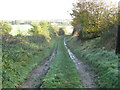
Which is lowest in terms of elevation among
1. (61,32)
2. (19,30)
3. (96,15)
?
(61,32)

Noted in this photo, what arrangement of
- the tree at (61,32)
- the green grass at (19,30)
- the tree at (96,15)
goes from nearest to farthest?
the tree at (96,15)
the green grass at (19,30)
the tree at (61,32)

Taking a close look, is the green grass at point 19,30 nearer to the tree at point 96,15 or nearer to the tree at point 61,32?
the tree at point 96,15

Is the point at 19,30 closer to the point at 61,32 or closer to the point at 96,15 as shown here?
Answer: the point at 96,15

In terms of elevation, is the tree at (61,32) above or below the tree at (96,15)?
below

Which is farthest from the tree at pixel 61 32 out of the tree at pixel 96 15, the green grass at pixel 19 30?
the tree at pixel 96 15

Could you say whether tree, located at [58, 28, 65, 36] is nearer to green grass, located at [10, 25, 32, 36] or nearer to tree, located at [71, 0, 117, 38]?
green grass, located at [10, 25, 32, 36]

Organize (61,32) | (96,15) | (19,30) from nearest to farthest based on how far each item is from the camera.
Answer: (96,15) < (19,30) < (61,32)

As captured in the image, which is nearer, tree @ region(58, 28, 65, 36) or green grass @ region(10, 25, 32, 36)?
green grass @ region(10, 25, 32, 36)

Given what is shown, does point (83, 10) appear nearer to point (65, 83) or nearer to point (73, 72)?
point (73, 72)

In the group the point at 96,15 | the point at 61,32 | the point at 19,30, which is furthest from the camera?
the point at 61,32

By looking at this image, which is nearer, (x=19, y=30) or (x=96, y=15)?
(x=96, y=15)

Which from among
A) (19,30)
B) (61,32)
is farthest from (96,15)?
(61,32)

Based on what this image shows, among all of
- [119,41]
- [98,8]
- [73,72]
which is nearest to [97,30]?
[98,8]

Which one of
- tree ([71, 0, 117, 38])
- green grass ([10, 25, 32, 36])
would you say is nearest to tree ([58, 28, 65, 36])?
green grass ([10, 25, 32, 36])
